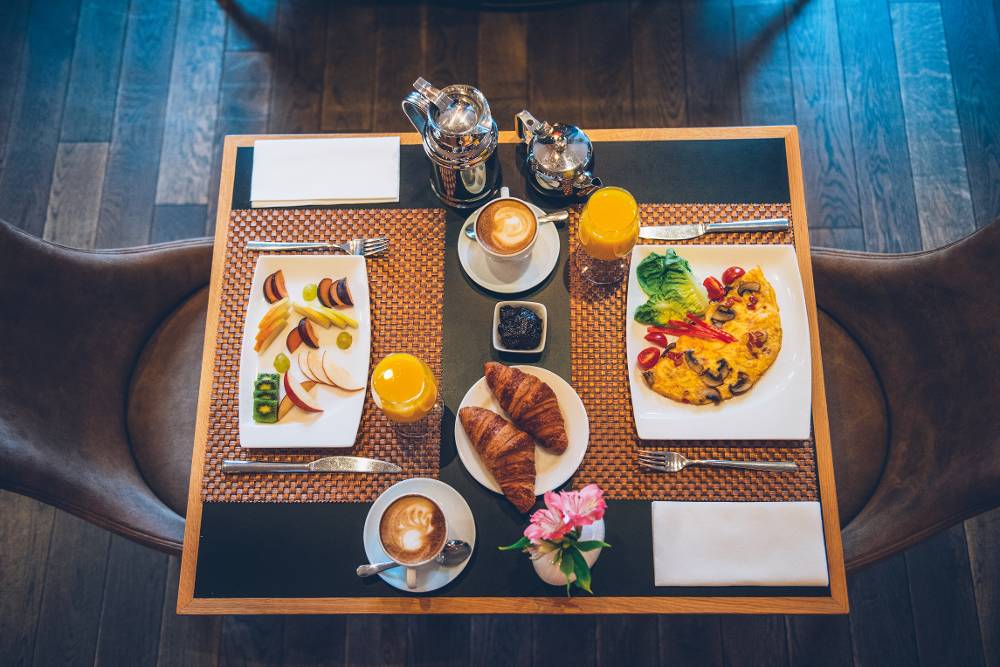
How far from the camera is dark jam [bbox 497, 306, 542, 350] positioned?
130cm

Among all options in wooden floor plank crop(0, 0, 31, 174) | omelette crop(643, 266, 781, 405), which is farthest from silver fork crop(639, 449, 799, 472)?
wooden floor plank crop(0, 0, 31, 174)

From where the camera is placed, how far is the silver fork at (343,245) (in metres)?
1.43

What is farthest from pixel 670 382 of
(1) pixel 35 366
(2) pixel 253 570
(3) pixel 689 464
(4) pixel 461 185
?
(1) pixel 35 366

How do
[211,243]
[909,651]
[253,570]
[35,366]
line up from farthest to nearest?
[909,651] < [211,243] < [35,366] < [253,570]

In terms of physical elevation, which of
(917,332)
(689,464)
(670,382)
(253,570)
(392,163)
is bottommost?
(253,570)

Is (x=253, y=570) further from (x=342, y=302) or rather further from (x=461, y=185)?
(x=461, y=185)

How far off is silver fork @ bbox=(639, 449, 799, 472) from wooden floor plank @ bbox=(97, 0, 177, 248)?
2112 millimetres

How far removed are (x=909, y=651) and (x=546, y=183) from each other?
1963mm

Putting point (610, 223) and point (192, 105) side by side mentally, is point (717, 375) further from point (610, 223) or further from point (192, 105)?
point (192, 105)

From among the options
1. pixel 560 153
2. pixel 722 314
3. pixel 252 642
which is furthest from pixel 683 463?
pixel 252 642

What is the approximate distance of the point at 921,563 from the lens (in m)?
2.10

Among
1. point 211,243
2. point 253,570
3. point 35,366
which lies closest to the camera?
point 253,570

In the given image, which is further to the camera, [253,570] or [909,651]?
[909,651]

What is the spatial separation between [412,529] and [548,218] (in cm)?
72
